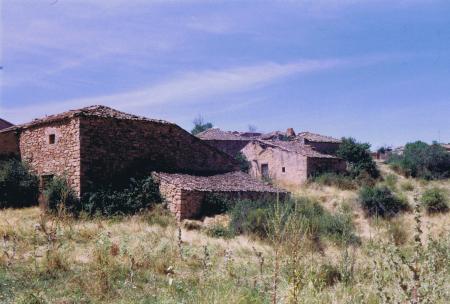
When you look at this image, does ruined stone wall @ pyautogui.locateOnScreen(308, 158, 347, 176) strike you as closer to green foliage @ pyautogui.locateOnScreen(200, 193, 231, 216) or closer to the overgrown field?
green foliage @ pyautogui.locateOnScreen(200, 193, 231, 216)

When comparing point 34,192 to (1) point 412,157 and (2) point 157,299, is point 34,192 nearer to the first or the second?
(2) point 157,299

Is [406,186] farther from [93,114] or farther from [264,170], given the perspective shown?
[93,114]

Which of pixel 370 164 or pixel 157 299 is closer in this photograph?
pixel 157 299

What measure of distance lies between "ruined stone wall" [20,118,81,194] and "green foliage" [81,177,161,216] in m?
0.82

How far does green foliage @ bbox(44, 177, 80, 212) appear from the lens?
1539 centimetres

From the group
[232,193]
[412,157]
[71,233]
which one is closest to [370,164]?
[412,157]

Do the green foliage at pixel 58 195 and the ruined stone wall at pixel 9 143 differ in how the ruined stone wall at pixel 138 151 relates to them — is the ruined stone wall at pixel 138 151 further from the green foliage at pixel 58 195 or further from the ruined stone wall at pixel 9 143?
the ruined stone wall at pixel 9 143

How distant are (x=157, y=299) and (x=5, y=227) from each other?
24.3ft

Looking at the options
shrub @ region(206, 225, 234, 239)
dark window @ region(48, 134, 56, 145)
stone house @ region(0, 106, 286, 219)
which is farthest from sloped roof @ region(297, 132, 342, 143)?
dark window @ region(48, 134, 56, 145)

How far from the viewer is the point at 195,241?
39.9ft

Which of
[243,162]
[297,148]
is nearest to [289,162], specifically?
[297,148]

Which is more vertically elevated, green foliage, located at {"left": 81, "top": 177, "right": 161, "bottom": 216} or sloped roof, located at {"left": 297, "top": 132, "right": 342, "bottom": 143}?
sloped roof, located at {"left": 297, "top": 132, "right": 342, "bottom": 143}

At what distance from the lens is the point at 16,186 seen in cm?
1677

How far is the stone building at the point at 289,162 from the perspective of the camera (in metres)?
27.0
